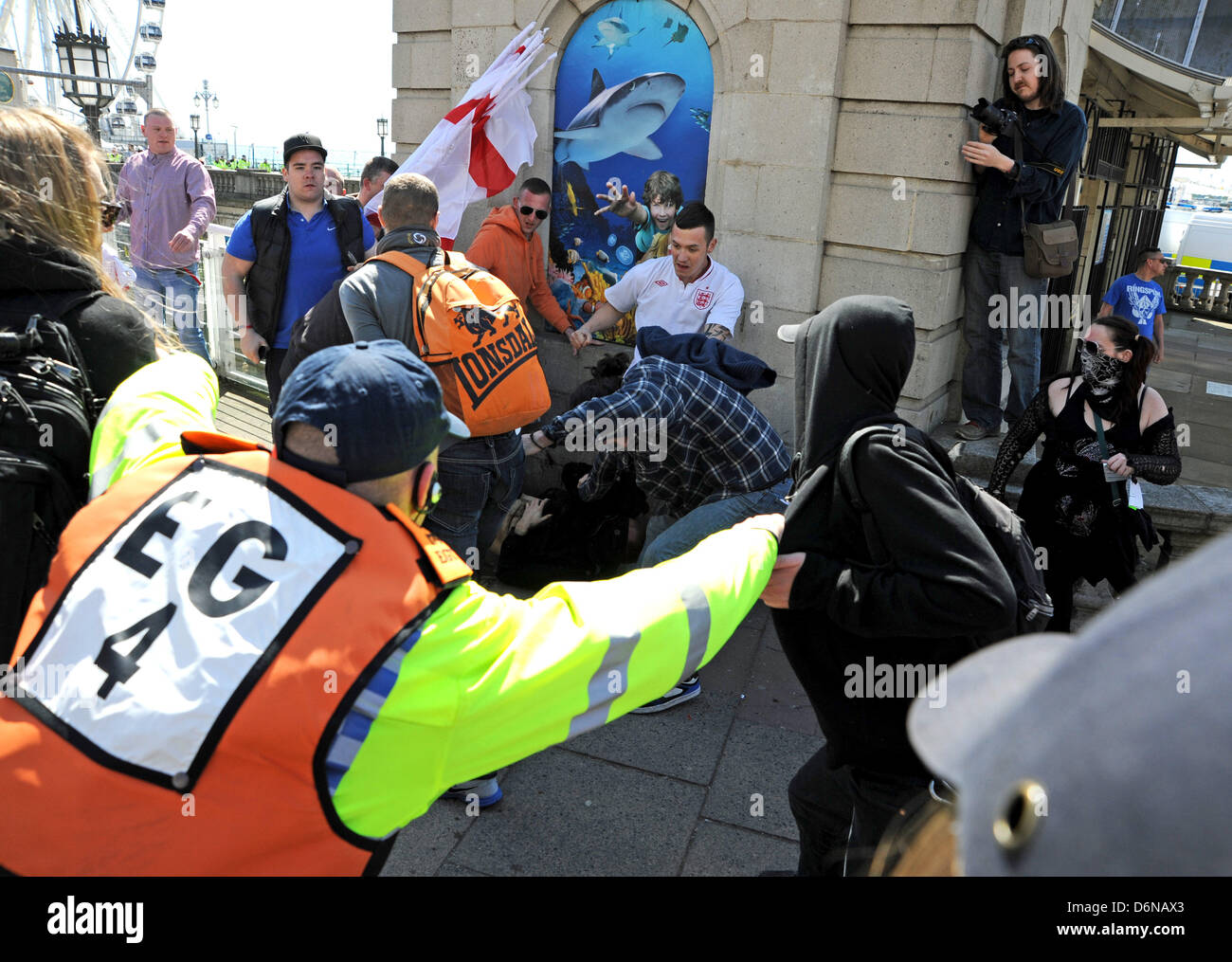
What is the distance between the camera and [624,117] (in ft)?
20.9

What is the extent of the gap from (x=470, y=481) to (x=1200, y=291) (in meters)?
22.1

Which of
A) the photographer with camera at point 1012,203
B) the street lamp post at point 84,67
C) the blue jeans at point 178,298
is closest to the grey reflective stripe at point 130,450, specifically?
the photographer with camera at point 1012,203

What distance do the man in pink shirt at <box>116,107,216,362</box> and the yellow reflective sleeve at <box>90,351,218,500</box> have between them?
5685mm

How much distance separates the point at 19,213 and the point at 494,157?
4590 mm

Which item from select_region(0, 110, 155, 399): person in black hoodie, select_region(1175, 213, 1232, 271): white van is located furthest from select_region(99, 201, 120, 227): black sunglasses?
select_region(1175, 213, 1232, 271): white van

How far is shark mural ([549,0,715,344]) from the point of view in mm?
6137

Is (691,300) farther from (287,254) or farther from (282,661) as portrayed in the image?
(282,661)

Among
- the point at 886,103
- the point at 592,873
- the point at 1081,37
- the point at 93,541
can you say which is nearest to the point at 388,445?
the point at 93,541

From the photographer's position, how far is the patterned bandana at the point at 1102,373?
4.53m

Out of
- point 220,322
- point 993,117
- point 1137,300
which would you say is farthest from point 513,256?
point 1137,300

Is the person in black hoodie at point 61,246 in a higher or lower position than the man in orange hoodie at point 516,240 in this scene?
higher

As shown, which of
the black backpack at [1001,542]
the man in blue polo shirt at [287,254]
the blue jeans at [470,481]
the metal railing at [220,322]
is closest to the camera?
the black backpack at [1001,542]

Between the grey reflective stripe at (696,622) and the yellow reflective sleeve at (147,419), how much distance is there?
1096 millimetres

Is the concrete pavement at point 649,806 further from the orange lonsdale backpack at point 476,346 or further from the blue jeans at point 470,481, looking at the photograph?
the orange lonsdale backpack at point 476,346
